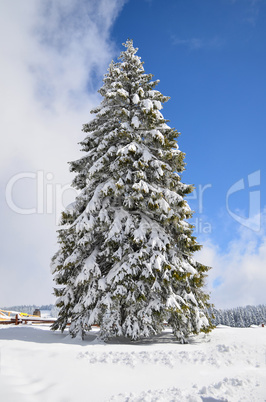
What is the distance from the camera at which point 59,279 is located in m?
11.8

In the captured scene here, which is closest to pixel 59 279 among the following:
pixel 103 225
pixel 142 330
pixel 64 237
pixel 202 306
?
pixel 64 237

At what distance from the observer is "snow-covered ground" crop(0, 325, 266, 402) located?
188 inches

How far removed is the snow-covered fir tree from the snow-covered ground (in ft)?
8.51

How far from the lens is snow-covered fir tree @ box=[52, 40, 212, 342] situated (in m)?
10.0

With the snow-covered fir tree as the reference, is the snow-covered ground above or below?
below

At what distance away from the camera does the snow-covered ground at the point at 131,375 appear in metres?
4.78

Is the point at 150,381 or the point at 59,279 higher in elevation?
the point at 59,279

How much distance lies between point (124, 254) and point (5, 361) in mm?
5683

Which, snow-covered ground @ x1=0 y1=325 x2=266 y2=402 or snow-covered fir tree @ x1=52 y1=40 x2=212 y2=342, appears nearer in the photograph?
snow-covered ground @ x1=0 y1=325 x2=266 y2=402

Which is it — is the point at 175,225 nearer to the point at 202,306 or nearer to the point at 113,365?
the point at 202,306

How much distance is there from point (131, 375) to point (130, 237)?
548 centimetres

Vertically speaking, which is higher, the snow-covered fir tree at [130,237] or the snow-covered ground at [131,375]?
the snow-covered fir tree at [130,237]

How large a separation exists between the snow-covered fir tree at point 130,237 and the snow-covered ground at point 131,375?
2595 mm

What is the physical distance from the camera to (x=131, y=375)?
19.3 feet
